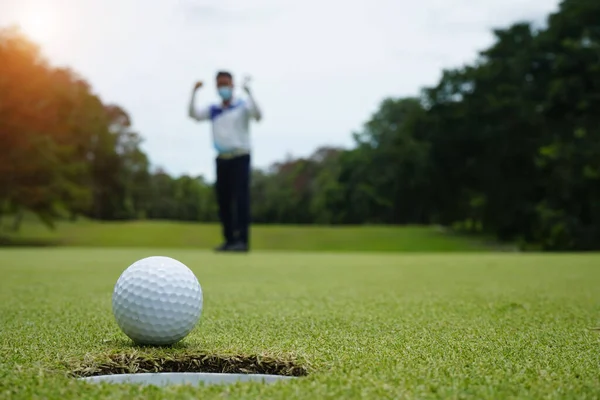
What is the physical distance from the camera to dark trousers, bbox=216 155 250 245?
9.40 meters

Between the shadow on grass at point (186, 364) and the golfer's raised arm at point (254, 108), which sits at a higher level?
the golfer's raised arm at point (254, 108)

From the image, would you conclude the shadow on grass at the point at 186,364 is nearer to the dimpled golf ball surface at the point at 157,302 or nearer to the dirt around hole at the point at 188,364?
the dirt around hole at the point at 188,364

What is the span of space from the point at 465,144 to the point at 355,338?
1102 inches

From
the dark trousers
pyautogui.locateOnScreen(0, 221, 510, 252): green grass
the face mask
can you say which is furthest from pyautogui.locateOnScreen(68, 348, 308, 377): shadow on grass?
pyautogui.locateOnScreen(0, 221, 510, 252): green grass

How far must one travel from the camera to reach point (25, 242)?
71.8 ft

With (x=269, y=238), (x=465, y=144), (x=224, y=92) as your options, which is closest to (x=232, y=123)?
(x=224, y=92)

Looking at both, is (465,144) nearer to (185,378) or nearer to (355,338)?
(355,338)

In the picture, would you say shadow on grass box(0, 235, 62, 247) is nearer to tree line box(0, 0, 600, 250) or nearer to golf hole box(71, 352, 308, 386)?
tree line box(0, 0, 600, 250)

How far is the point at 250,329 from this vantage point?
2.54 metres

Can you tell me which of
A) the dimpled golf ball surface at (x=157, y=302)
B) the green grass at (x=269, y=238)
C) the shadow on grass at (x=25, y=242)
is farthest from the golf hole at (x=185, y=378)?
the shadow on grass at (x=25, y=242)

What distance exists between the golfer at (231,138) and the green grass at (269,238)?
10.9 m

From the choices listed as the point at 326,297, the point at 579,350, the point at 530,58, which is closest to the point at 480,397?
the point at 579,350

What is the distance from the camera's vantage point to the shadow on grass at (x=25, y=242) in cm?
2094

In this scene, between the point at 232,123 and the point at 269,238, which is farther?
the point at 269,238
